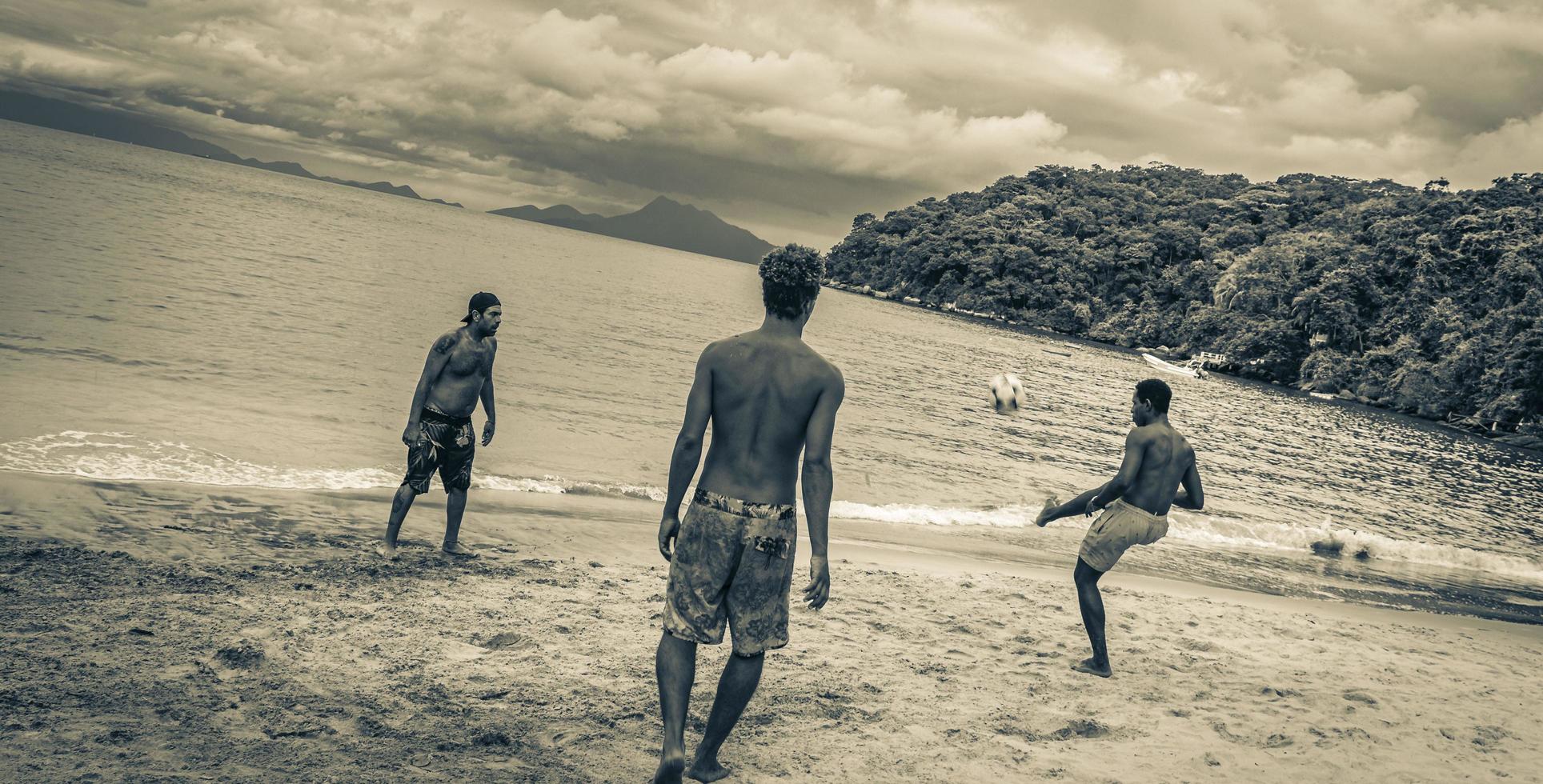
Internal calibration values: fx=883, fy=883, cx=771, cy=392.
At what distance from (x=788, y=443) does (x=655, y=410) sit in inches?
562

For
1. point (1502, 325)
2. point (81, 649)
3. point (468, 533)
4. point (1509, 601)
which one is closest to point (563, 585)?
point (468, 533)

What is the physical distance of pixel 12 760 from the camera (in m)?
3.26

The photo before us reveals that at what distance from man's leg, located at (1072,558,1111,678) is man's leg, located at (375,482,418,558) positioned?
189 inches

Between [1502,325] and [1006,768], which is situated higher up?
[1502,325]

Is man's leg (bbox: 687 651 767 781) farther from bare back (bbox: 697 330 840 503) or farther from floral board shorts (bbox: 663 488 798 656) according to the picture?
bare back (bbox: 697 330 840 503)

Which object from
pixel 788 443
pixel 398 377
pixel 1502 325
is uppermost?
pixel 1502 325

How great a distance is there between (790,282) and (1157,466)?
3291mm

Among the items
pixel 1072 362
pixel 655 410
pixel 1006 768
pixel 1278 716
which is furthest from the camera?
pixel 1072 362

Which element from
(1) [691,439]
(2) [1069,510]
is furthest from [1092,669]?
(1) [691,439]

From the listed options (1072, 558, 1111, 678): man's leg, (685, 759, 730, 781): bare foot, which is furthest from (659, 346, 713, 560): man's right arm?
(1072, 558, 1111, 678): man's leg

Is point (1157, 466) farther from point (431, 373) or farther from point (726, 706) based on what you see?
point (431, 373)

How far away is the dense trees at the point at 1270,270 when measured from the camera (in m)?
52.3

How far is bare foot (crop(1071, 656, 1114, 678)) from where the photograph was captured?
5.89 m

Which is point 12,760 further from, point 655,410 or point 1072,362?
point 1072,362
